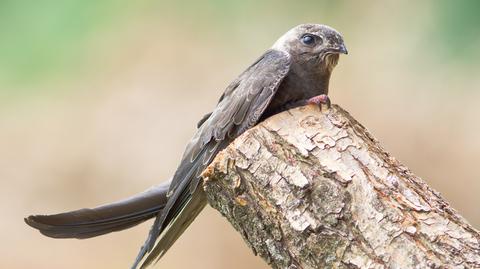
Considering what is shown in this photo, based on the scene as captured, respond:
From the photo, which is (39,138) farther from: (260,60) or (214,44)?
(260,60)

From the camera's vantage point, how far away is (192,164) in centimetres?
280

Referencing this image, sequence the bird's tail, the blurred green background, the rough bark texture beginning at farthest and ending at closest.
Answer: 1. the blurred green background
2. the bird's tail
3. the rough bark texture

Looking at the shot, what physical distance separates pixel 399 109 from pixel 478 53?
57cm

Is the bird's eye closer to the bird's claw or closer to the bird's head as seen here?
the bird's head

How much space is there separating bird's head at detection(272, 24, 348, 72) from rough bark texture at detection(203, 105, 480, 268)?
69 centimetres

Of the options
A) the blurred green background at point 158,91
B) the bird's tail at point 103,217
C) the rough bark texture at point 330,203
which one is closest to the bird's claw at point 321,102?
the rough bark texture at point 330,203

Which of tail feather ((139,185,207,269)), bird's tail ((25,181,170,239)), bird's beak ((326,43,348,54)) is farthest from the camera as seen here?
bird's beak ((326,43,348,54))

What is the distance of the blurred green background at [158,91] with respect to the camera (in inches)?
172

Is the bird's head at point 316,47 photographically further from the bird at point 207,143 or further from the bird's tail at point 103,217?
the bird's tail at point 103,217

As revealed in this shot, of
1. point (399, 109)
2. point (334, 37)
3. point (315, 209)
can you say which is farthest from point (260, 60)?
point (399, 109)

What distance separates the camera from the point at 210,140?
2787mm

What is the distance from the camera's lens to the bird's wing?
2.74 metres

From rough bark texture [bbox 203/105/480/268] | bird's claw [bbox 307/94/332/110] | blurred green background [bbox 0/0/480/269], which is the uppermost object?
blurred green background [bbox 0/0/480/269]

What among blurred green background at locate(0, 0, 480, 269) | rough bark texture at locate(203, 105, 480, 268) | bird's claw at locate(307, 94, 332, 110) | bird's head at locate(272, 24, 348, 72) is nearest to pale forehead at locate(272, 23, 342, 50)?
bird's head at locate(272, 24, 348, 72)
